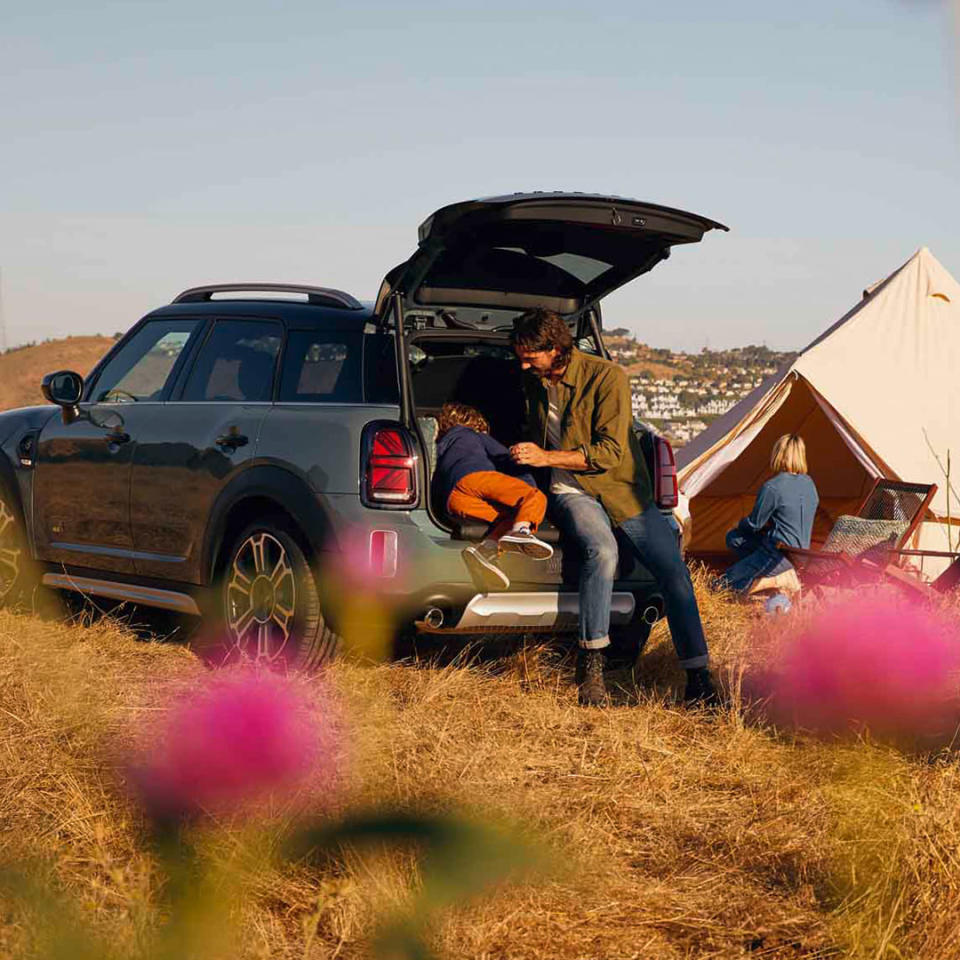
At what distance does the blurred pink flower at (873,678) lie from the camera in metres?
5.33

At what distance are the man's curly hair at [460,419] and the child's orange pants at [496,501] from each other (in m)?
0.34

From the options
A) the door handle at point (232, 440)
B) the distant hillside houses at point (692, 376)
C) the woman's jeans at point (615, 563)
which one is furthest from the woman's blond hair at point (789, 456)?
the distant hillside houses at point (692, 376)

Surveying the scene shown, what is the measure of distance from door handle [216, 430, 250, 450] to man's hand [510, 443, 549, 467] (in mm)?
1183

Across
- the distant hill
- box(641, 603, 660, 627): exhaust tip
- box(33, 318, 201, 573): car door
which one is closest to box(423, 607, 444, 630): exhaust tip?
box(641, 603, 660, 627): exhaust tip

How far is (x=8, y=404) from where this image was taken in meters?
34.2

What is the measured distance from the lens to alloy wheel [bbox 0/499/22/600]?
7812mm

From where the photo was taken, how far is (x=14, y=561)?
25.7 feet

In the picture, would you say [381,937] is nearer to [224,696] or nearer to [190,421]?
[224,696]

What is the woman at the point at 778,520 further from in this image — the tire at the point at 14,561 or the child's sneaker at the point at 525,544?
the tire at the point at 14,561

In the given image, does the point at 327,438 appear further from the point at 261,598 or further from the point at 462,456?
the point at 261,598

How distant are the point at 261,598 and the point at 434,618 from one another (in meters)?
0.87

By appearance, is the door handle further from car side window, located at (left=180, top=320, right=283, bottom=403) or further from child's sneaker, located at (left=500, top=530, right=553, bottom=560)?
child's sneaker, located at (left=500, top=530, right=553, bottom=560)

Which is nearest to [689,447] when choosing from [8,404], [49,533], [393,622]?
[49,533]

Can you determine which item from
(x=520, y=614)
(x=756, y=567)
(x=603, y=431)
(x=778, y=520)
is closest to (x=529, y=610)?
(x=520, y=614)
